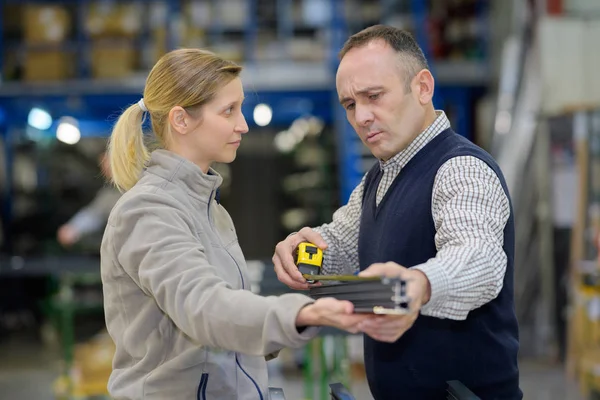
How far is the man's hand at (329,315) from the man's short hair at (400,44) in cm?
77

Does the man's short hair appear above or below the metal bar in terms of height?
below

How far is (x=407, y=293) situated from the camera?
159cm

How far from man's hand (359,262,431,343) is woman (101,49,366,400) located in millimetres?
46

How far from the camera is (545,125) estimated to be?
8.18 meters

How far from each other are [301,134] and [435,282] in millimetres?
11968

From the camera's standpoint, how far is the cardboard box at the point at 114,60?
10328 mm

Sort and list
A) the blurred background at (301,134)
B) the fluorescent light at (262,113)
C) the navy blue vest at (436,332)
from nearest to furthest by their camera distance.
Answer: the navy blue vest at (436,332), the blurred background at (301,134), the fluorescent light at (262,113)

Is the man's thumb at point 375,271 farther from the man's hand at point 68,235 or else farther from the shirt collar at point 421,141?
the man's hand at point 68,235

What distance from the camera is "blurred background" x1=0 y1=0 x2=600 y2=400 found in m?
6.87

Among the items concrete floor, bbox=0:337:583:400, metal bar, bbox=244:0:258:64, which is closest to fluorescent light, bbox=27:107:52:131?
metal bar, bbox=244:0:258:64

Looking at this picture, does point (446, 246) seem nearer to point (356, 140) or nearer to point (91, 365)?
point (91, 365)

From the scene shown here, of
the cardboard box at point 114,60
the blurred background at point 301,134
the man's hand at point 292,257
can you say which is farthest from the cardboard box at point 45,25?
the man's hand at point 292,257

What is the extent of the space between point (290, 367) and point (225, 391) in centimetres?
628

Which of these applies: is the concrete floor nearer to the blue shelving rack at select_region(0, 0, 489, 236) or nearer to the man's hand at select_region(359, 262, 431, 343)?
the blue shelving rack at select_region(0, 0, 489, 236)
